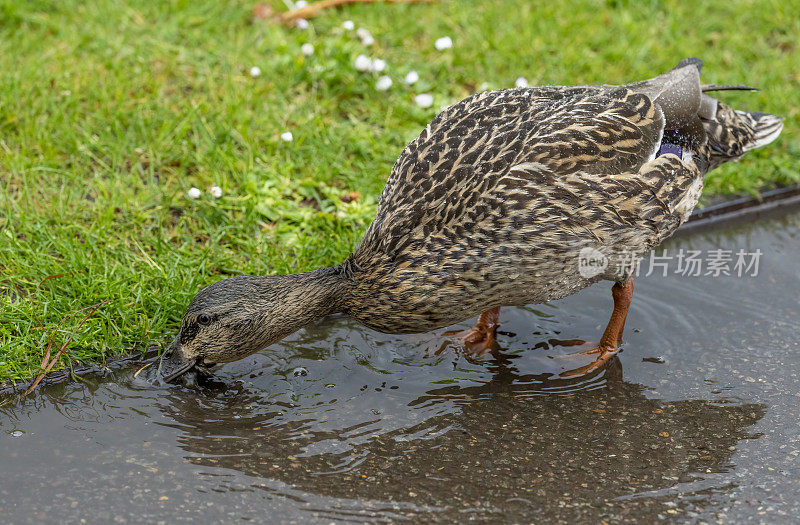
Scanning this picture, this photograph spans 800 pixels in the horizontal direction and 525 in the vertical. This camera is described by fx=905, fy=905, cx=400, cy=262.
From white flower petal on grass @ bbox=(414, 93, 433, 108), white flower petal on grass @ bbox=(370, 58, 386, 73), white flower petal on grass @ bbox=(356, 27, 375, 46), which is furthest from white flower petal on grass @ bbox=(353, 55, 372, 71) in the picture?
white flower petal on grass @ bbox=(414, 93, 433, 108)

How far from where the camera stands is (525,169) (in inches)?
162

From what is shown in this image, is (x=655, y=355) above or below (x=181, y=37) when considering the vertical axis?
below

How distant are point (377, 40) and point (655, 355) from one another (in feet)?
11.9

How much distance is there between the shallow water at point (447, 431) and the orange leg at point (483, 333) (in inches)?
4.4

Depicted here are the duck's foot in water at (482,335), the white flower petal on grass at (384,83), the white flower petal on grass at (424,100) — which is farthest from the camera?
the white flower petal on grass at (384,83)

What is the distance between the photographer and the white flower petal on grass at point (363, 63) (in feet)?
21.1

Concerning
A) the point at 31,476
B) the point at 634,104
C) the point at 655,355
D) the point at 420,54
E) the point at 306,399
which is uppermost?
the point at 420,54

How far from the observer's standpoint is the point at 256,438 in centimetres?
394

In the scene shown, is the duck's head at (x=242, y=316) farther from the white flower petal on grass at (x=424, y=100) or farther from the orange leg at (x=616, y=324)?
the white flower petal on grass at (x=424, y=100)

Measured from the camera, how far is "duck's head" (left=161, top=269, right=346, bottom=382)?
161 inches

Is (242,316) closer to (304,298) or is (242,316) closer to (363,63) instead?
(304,298)

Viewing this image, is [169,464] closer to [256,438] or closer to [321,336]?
[256,438]

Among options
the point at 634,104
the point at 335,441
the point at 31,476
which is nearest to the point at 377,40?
the point at 634,104

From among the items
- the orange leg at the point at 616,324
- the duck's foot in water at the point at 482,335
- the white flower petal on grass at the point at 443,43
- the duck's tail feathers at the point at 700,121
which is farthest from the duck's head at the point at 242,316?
the white flower petal on grass at the point at 443,43
